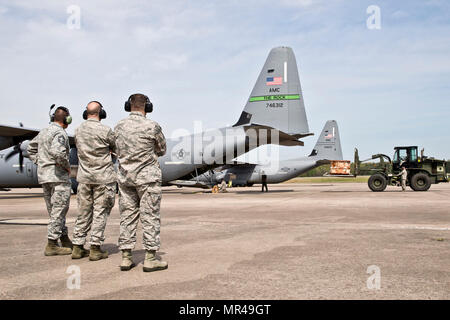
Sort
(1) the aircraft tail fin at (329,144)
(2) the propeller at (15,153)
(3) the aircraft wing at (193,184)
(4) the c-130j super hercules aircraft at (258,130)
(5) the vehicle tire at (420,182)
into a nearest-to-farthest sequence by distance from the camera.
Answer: (2) the propeller at (15,153), (4) the c-130j super hercules aircraft at (258,130), (5) the vehicle tire at (420,182), (3) the aircraft wing at (193,184), (1) the aircraft tail fin at (329,144)

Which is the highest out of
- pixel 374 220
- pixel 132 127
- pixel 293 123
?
pixel 293 123

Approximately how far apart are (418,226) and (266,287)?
5.34 metres

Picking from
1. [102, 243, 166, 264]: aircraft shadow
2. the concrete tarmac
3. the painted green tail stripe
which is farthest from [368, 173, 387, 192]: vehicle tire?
[102, 243, 166, 264]: aircraft shadow

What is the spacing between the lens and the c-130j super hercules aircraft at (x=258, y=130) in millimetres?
22156

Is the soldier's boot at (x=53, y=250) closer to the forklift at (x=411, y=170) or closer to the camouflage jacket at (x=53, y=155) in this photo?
the camouflage jacket at (x=53, y=155)

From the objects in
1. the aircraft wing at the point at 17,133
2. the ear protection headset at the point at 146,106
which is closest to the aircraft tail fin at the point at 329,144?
the aircraft wing at the point at 17,133

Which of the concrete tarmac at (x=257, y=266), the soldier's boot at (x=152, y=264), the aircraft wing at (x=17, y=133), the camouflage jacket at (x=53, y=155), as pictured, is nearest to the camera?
the concrete tarmac at (x=257, y=266)

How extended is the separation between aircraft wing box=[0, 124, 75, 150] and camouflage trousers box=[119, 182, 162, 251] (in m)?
16.4

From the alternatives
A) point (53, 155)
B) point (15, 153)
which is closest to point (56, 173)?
point (53, 155)

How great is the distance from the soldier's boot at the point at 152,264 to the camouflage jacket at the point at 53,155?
7.27 feet

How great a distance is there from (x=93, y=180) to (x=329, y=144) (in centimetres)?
3538
